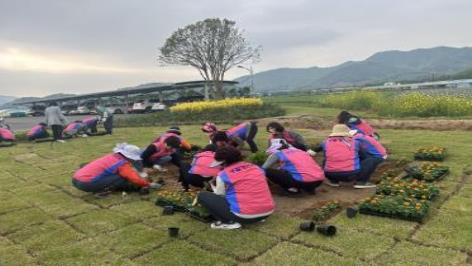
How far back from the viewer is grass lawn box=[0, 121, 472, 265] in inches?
177

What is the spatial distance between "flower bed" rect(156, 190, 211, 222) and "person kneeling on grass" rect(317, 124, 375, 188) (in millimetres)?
2350

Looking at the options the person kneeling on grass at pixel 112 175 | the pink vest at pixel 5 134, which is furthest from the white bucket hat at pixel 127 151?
the pink vest at pixel 5 134

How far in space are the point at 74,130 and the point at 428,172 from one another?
13.8m

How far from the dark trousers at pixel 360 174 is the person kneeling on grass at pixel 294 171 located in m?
0.54

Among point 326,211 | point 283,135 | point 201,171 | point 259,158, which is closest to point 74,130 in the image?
point 259,158

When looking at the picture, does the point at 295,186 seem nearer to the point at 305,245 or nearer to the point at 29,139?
the point at 305,245

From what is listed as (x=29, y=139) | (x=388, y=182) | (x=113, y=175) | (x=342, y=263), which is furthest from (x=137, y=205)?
(x=29, y=139)

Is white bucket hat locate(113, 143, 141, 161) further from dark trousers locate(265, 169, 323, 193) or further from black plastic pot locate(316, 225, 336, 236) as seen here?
black plastic pot locate(316, 225, 336, 236)

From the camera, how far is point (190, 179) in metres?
7.25

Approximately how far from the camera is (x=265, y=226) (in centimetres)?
550

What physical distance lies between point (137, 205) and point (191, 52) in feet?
120

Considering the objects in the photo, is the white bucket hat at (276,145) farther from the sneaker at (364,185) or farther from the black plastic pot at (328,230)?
the black plastic pot at (328,230)

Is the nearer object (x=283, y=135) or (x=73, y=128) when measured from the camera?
(x=283, y=135)

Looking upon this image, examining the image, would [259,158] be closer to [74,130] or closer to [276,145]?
[276,145]
